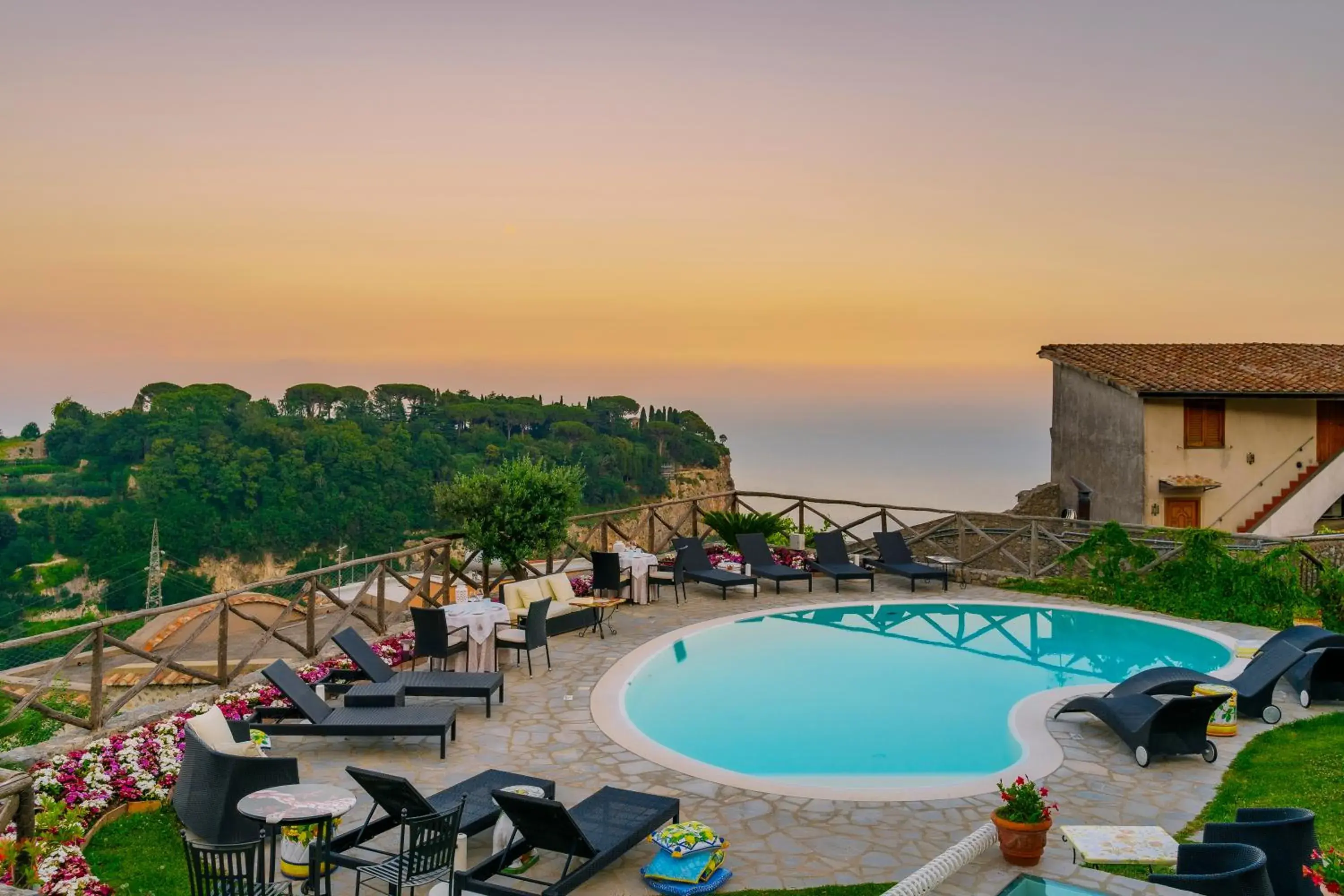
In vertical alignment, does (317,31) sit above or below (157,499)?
above

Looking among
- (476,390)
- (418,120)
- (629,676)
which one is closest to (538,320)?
(476,390)

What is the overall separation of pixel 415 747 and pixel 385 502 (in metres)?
48.2

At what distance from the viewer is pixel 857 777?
7.79m

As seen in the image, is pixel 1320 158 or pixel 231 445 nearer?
pixel 1320 158

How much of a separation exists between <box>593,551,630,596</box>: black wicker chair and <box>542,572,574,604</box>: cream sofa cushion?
47 cm

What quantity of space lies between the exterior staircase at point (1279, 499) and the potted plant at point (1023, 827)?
19929 mm

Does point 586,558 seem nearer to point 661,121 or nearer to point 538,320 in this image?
point 661,121

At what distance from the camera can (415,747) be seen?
806cm

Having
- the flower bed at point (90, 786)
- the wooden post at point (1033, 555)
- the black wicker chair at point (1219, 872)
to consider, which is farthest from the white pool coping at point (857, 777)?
the wooden post at point (1033, 555)

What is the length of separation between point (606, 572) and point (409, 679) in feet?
14.5

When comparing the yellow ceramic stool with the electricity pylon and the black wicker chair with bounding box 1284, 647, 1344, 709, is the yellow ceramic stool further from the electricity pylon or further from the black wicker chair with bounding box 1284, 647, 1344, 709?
the electricity pylon

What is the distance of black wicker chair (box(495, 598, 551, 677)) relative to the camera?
1029 cm

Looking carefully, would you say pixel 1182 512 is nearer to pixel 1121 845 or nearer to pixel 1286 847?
pixel 1121 845

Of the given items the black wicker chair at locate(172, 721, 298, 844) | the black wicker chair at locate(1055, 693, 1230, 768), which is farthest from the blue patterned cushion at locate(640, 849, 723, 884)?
the black wicker chair at locate(1055, 693, 1230, 768)
